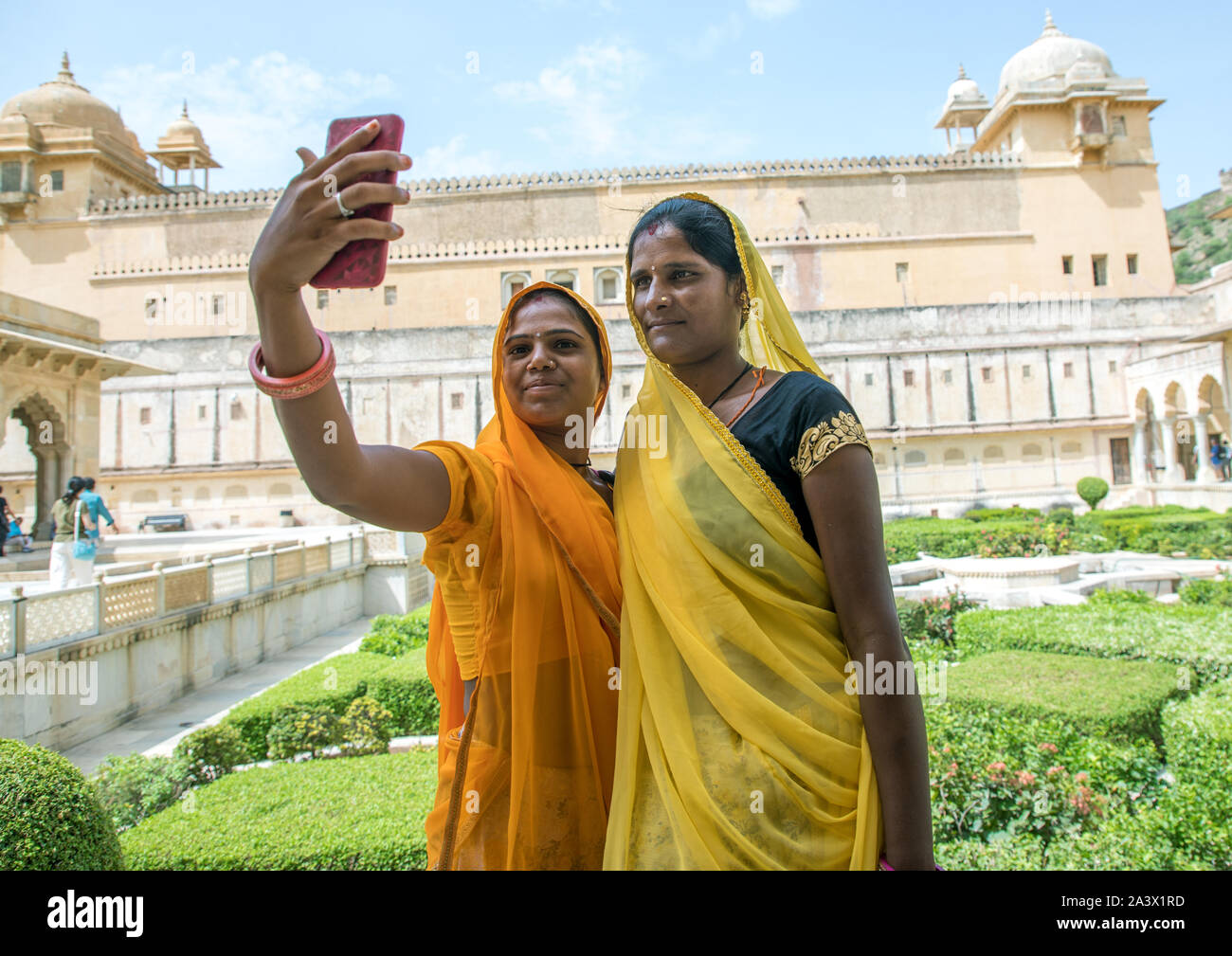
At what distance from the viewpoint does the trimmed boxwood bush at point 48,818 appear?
2.21 meters

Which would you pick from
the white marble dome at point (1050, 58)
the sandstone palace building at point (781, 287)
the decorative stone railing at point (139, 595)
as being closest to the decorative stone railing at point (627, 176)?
the sandstone palace building at point (781, 287)

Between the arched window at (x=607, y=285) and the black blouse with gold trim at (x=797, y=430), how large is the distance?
24.4 meters

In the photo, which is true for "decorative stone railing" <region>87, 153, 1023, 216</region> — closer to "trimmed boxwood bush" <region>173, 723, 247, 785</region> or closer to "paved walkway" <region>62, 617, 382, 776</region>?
"paved walkway" <region>62, 617, 382, 776</region>

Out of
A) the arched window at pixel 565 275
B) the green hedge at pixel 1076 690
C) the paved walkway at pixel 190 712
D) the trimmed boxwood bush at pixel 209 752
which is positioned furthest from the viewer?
the arched window at pixel 565 275

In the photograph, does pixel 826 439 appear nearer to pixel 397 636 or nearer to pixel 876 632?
pixel 876 632

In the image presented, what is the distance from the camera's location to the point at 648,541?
1317 mm

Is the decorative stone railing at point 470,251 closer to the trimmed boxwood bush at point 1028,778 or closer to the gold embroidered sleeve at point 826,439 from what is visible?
the trimmed boxwood bush at point 1028,778

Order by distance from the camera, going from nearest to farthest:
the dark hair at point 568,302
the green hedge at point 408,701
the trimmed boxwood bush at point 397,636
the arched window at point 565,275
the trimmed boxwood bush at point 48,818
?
the dark hair at point 568,302
the trimmed boxwood bush at point 48,818
the green hedge at point 408,701
the trimmed boxwood bush at point 397,636
the arched window at point 565,275

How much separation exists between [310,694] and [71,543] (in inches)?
190

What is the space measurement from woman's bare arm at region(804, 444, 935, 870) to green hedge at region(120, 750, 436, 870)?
224 centimetres

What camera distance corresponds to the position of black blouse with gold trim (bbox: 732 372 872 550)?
3.88 feet

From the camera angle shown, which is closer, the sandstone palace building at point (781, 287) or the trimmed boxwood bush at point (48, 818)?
the trimmed boxwood bush at point (48, 818)
